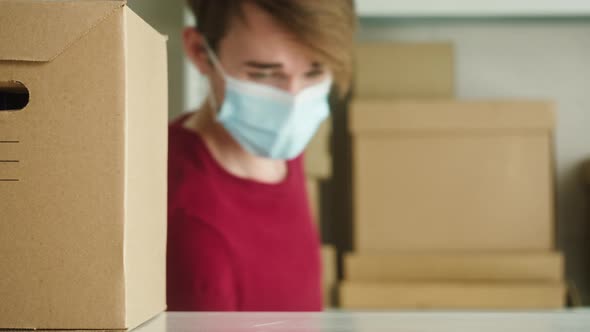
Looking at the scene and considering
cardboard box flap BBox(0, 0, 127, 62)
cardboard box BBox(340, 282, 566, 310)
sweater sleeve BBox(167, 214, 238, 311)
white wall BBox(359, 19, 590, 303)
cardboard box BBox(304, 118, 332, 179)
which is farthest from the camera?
white wall BBox(359, 19, 590, 303)

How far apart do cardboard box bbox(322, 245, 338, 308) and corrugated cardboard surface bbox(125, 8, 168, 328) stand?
102 centimetres

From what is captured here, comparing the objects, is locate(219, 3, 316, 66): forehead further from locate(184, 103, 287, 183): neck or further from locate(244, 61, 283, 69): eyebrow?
locate(184, 103, 287, 183): neck

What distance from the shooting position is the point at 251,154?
118cm

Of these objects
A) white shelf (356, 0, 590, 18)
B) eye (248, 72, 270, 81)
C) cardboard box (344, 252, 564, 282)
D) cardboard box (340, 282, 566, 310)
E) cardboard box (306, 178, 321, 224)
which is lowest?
cardboard box (340, 282, 566, 310)

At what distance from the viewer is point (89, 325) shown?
44 centimetres

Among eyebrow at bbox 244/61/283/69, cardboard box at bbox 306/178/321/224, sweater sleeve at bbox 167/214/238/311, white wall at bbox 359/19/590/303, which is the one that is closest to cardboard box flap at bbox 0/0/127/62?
sweater sleeve at bbox 167/214/238/311

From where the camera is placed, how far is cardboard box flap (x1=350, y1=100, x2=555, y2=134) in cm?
151

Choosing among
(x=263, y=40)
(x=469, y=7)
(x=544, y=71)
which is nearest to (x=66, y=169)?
(x=263, y=40)

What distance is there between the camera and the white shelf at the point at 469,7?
5.27ft

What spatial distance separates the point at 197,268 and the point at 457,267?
2.44 feet

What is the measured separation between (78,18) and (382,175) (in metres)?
1.15

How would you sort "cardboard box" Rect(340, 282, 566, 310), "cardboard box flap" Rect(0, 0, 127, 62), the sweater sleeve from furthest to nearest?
"cardboard box" Rect(340, 282, 566, 310), the sweater sleeve, "cardboard box flap" Rect(0, 0, 127, 62)

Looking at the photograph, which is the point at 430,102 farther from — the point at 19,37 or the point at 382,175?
the point at 19,37

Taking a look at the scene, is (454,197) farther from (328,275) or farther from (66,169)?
(66,169)
